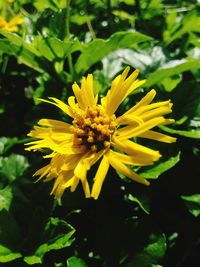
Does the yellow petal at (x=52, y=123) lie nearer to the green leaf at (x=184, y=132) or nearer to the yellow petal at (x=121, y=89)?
the yellow petal at (x=121, y=89)

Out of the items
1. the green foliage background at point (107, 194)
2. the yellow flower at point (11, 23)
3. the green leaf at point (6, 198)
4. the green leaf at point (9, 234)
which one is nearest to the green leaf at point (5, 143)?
the green foliage background at point (107, 194)

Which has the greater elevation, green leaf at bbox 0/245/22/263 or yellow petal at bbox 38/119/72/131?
yellow petal at bbox 38/119/72/131

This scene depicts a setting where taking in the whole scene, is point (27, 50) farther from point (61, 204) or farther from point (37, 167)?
point (61, 204)

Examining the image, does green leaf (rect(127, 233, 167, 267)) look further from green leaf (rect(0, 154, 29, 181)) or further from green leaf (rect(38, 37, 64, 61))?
green leaf (rect(38, 37, 64, 61))

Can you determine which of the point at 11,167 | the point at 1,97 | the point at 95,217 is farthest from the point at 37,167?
the point at 1,97

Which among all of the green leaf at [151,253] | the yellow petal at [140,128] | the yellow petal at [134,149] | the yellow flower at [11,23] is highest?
the yellow flower at [11,23]

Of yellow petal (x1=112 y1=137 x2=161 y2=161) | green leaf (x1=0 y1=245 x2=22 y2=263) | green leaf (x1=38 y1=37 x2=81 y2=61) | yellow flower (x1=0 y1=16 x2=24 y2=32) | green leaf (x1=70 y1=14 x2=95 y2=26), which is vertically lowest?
green leaf (x1=0 y1=245 x2=22 y2=263)

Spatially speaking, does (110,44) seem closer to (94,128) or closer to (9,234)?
(94,128)

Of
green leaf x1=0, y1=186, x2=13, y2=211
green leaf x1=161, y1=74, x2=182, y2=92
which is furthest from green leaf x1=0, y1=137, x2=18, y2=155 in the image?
green leaf x1=161, y1=74, x2=182, y2=92
